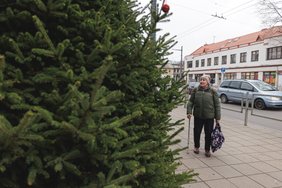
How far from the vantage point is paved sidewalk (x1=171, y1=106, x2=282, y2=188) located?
4.09m

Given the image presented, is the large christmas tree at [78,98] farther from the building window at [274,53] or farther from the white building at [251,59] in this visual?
the building window at [274,53]

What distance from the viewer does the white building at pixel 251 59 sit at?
3133cm

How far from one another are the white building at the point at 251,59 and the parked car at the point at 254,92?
11458mm

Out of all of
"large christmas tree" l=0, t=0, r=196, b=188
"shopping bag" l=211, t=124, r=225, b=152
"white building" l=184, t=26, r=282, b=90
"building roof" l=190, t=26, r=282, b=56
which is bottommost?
"shopping bag" l=211, t=124, r=225, b=152

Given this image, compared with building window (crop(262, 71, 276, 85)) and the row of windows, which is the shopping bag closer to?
building window (crop(262, 71, 276, 85))

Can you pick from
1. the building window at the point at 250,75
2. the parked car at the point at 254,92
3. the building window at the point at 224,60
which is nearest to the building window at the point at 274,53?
the building window at the point at 250,75

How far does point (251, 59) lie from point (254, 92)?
75.4 ft

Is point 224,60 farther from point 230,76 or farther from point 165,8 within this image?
point 165,8

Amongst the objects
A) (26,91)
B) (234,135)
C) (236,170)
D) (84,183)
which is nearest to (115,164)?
(84,183)

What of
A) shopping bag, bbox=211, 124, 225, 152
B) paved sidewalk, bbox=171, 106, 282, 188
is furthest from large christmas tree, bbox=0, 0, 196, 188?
shopping bag, bbox=211, 124, 225, 152

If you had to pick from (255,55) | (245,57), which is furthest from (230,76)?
(255,55)

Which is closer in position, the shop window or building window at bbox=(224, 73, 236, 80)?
the shop window

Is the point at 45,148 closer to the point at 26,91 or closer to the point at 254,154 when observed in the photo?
the point at 26,91

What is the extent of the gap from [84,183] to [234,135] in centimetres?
678
